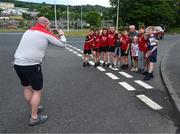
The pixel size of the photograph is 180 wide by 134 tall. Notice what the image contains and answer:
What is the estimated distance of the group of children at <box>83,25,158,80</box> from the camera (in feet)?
39.5

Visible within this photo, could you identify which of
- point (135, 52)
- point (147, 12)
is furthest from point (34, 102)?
point (147, 12)

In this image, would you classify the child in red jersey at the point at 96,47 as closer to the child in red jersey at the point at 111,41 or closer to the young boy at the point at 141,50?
the child in red jersey at the point at 111,41

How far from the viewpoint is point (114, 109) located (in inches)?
287

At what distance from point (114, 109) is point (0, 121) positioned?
2.22 metres

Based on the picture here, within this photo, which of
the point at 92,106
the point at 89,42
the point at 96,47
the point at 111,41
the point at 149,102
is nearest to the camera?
the point at 92,106

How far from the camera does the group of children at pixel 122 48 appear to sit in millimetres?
12031

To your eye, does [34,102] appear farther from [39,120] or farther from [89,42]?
[89,42]

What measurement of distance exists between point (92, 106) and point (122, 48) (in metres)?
6.09

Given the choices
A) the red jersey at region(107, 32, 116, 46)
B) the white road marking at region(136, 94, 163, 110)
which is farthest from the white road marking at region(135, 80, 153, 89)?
the red jersey at region(107, 32, 116, 46)

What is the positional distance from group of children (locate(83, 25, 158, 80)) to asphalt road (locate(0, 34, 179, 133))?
3.05ft

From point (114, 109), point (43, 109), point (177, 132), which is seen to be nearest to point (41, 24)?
point (43, 109)

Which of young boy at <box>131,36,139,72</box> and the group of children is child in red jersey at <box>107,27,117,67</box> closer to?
the group of children

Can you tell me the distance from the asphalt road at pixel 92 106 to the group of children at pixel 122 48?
3.05ft

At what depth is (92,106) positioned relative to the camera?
24.7ft
